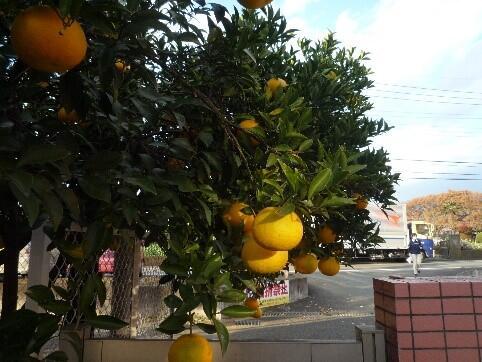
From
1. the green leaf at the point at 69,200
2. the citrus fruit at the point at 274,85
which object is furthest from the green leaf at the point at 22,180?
the citrus fruit at the point at 274,85

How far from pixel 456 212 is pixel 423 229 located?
915 centimetres

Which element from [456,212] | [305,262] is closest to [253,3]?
[305,262]

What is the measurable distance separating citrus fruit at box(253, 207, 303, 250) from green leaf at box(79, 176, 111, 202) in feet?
1.41

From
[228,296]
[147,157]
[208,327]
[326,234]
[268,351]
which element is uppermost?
[147,157]

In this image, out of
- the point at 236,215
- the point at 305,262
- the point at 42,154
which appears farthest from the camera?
the point at 305,262

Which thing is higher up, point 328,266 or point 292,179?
point 292,179

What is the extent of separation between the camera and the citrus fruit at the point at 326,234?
245cm

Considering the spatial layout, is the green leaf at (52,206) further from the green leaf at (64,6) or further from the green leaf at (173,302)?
the green leaf at (173,302)

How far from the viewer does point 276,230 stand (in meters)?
1.19

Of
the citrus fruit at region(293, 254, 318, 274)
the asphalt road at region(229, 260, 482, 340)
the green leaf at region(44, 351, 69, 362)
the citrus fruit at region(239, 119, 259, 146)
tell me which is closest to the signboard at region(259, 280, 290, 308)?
the asphalt road at region(229, 260, 482, 340)

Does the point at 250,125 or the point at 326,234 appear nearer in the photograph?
the point at 250,125

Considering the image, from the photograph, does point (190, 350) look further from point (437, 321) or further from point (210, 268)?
point (437, 321)

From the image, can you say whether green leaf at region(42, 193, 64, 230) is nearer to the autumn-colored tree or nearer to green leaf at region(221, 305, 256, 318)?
green leaf at region(221, 305, 256, 318)

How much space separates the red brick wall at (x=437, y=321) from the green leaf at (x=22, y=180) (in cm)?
184
